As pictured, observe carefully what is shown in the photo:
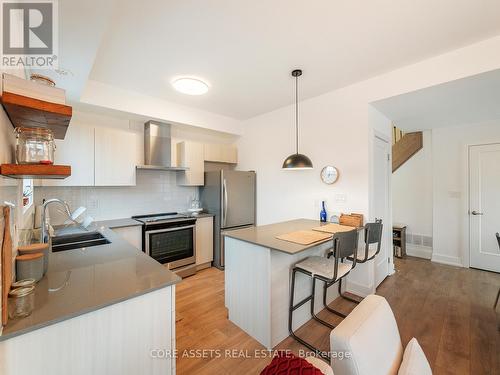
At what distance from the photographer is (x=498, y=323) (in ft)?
7.08

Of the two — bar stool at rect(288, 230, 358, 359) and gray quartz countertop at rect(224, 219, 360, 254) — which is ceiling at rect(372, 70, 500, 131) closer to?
bar stool at rect(288, 230, 358, 359)

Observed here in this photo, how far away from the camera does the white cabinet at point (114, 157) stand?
2.81 m

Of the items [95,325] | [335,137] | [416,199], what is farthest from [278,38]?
[416,199]

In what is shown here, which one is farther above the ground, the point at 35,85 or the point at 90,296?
the point at 35,85

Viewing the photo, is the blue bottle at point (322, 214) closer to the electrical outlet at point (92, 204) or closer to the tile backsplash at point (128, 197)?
the tile backsplash at point (128, 197)

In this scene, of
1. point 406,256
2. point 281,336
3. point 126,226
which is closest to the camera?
point 281,336

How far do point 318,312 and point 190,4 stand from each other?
9.97 feet

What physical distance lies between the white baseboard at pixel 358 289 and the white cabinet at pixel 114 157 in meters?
3.26

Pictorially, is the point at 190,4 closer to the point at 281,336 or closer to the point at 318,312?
the point at 281,336

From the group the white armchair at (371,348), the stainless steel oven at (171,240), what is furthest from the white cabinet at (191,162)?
the white armchair at (371,348)

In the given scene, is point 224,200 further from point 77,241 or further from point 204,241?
point 77,241

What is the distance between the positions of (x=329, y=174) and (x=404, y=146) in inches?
99.4

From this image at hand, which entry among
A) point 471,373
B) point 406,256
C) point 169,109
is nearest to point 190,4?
point 169,109

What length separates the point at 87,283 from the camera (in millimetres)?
1149
